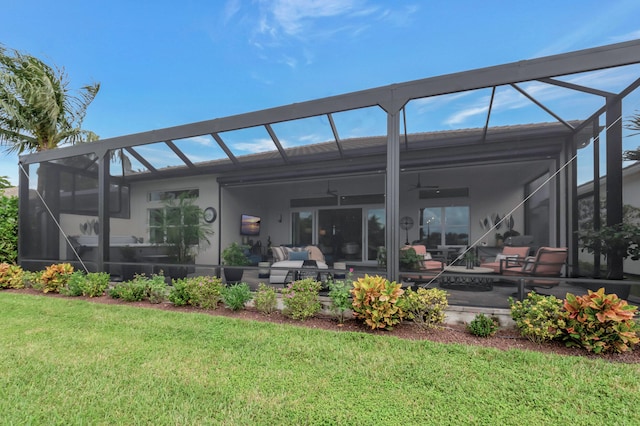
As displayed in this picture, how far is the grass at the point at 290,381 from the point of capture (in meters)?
2.16

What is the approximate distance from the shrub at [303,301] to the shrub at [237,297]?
0.71 m

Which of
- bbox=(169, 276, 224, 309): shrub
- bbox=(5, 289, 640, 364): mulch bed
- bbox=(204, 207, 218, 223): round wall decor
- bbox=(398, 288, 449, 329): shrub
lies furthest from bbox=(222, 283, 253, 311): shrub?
bbox=(204, 207, 218, 223): round wall decor

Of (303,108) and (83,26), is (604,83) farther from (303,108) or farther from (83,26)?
(83,26)

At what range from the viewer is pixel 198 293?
16.4 ft

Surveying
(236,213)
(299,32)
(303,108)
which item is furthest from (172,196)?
(299,32)

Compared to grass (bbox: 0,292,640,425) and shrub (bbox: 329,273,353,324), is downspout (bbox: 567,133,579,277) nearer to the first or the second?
grass (bbox: 0,292,640,425)

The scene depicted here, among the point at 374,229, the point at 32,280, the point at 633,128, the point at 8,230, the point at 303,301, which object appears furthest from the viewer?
the point at 374,229

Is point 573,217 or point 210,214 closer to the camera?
point 573,217

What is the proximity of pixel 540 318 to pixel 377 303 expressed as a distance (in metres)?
1.70

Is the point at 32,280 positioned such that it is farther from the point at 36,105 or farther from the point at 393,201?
the point at 393,201

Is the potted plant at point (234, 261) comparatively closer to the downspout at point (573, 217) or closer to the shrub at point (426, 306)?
the shrub at point (426, 306)

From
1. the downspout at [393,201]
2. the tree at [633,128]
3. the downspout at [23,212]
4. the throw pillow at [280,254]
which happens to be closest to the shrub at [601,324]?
the downspout at [393,201]

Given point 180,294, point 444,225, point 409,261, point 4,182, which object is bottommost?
point 180,294

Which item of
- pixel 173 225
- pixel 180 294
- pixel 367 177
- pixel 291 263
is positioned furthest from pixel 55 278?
pixel 367 177
